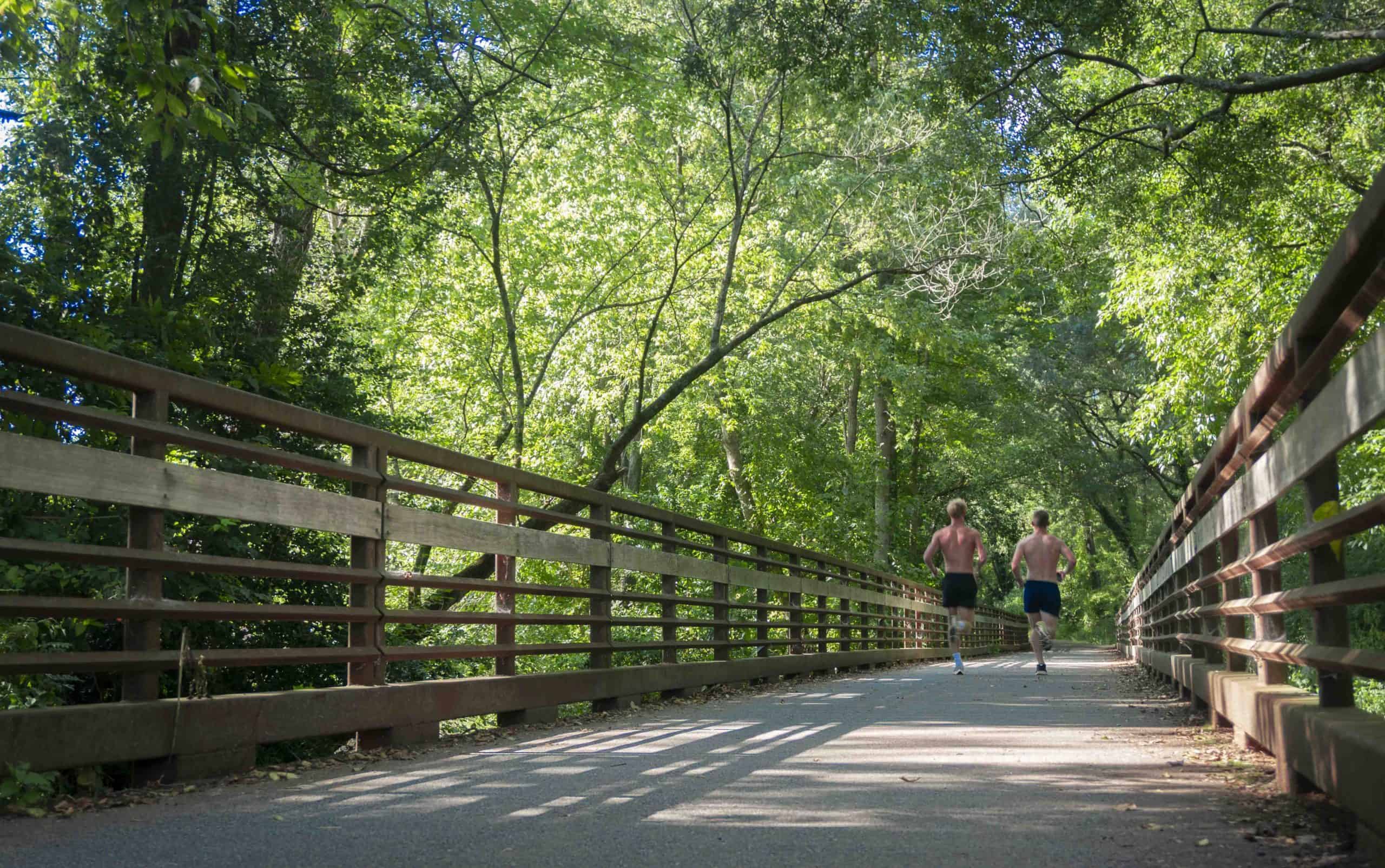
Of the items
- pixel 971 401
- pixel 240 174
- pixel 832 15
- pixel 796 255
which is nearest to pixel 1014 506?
pixel 971 401

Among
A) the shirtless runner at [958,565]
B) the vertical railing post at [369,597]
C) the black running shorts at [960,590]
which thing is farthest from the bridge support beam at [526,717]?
the black running shorts at [960,590]

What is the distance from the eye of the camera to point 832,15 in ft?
42.9

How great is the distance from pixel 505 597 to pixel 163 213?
4565mm

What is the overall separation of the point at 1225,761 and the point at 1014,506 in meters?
46.3

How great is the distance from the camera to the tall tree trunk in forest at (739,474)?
28.9 m

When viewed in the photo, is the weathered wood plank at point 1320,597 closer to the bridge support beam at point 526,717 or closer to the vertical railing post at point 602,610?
the bridge support beam at point 526,717

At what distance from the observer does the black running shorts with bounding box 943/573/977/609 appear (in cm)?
1523

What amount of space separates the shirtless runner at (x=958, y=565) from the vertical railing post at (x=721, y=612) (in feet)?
9.80

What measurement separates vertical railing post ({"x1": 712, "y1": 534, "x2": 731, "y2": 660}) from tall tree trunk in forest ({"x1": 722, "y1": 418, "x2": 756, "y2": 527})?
54.0 ft

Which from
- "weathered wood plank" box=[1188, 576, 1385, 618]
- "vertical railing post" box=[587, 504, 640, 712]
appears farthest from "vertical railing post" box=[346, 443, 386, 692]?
"weathered wood plank" box=[1188, 576, 1385, 618]

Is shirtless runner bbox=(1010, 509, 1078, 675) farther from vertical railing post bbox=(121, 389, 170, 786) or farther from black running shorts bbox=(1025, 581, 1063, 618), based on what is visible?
vertical railing post bbox=(121, 389, 170, 786)

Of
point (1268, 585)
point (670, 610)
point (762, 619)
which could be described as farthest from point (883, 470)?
point (1268, 585)

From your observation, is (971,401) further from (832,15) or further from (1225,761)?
(1225,761)

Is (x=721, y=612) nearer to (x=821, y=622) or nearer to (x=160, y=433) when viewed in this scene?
(x=821, y=622)
